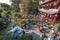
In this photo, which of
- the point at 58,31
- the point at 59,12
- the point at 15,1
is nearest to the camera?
the point at 59,12

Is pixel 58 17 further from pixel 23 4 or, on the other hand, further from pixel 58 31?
pixel 23 4

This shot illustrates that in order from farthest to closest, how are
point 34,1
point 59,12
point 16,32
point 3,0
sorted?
point 3,0 < point 34,1 < point 16,32 < point 59,12

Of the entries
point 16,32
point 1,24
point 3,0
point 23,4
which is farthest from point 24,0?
point 16,32

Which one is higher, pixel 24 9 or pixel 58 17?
pixel 58 17

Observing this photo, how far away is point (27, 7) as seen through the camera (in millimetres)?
30438

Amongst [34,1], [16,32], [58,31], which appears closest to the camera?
[58,31]

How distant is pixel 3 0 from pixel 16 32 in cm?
3621

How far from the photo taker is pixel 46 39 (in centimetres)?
953

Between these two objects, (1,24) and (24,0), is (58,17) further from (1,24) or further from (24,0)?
(24,0)

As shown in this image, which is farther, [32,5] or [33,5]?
[32,5]

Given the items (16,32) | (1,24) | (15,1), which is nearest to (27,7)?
(15,1)

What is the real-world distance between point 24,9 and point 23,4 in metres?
1.27

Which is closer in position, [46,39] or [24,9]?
[46,39]

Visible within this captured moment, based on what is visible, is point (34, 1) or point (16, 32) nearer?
point (16, 32)
